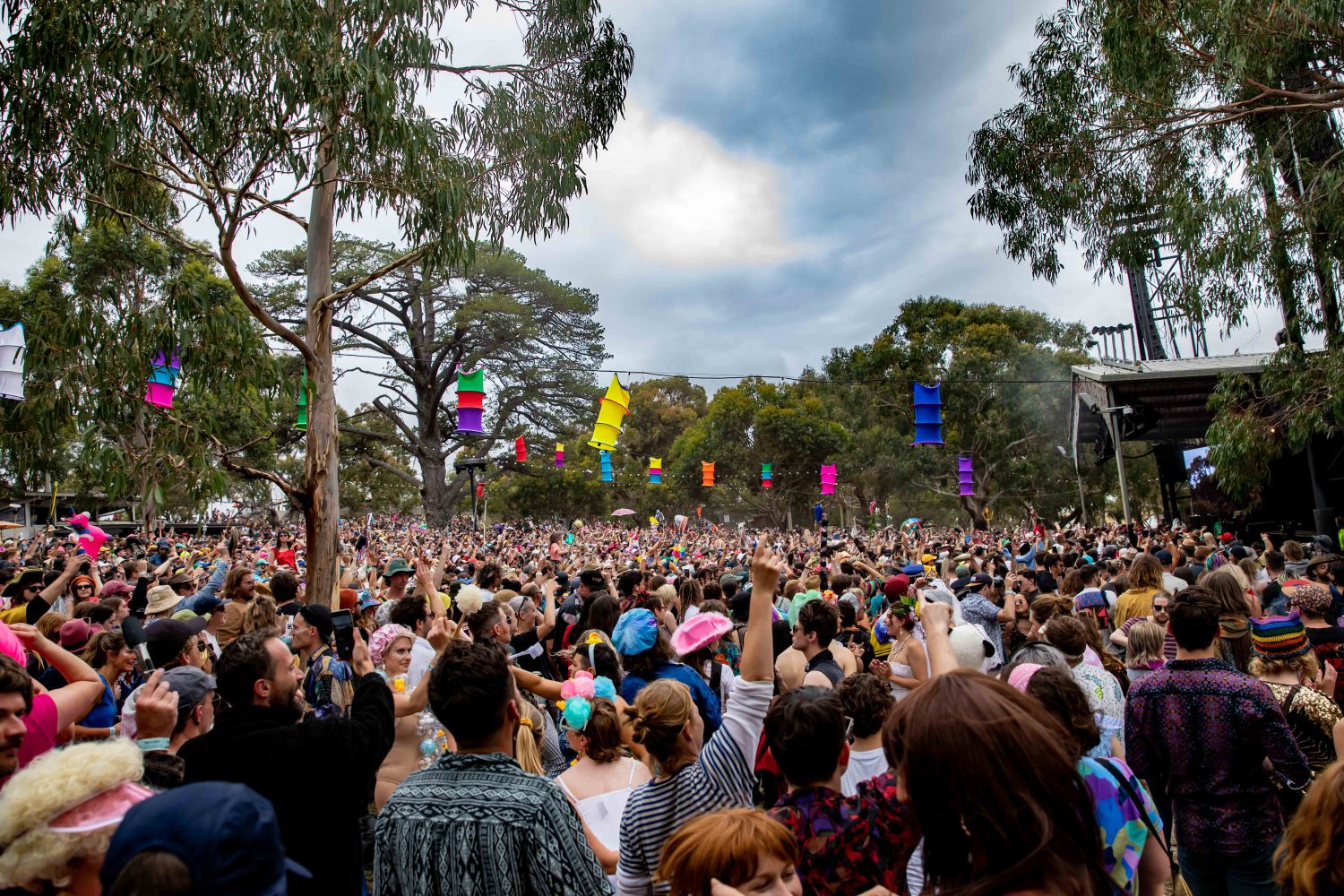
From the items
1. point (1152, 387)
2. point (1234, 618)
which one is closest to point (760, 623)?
point (1234, 618)

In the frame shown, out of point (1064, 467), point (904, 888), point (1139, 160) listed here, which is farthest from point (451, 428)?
point (904, 888)

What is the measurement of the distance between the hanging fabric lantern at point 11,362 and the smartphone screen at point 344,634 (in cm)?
992

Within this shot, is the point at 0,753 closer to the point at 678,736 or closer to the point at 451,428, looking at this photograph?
the point at 678,736

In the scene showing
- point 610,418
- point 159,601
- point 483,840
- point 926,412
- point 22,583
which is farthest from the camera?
point 926,412

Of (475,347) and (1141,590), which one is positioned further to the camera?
(475,347)

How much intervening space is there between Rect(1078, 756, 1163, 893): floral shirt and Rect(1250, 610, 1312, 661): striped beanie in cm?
237

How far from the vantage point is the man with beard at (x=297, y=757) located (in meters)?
2.54

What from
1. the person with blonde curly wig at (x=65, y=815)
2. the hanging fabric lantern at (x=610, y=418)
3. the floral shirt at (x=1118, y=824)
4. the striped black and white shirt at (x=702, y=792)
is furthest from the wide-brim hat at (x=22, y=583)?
the hanging fabric lantern at (x=610, y=418)

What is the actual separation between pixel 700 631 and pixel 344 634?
1.44 meters

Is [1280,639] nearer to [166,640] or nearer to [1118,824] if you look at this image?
[1118,824]

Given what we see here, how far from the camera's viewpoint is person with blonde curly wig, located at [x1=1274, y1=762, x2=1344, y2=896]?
1.64 meters

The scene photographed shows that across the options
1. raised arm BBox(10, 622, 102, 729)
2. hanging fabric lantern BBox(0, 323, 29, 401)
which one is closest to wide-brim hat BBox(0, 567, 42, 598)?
hanging fabric lantern BBox(0, 323, 29, 401)

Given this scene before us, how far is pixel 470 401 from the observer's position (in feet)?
40.3

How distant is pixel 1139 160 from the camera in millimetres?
13312
